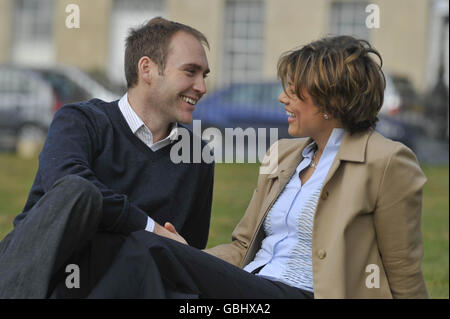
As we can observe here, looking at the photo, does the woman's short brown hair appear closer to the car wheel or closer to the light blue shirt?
the light blue shirt

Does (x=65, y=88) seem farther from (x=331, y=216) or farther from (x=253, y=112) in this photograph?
(x=331, y=216)

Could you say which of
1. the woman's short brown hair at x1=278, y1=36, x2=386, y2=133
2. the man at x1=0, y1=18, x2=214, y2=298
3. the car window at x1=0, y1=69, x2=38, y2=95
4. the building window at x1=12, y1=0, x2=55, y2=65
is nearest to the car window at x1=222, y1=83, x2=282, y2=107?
the car window at x1=0, y1=69, x2=38, y2=95

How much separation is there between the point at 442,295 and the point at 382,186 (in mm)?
2456

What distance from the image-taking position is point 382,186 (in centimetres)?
323

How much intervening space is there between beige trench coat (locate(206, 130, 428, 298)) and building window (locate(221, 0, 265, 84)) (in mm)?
18582

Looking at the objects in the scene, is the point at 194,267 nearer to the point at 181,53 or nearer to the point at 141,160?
the point at 141,160

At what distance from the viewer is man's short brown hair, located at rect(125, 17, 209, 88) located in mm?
4238

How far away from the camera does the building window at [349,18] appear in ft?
69.2

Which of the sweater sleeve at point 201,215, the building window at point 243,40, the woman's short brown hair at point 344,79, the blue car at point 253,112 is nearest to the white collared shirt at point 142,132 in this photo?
the sweater sleeve at point 201,215

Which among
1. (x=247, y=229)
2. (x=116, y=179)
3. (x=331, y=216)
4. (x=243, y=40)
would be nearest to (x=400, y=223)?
(x=331, y=216)

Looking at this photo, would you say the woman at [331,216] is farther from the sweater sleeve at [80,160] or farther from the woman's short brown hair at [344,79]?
the sweater sleeve at [80,160]

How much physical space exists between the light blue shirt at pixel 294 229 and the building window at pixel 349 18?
1794 centimetres

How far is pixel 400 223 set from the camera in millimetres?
3217
